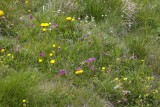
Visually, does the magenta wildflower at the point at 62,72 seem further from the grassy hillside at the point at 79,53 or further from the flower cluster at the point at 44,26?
the flower cluster at the point at 44,26

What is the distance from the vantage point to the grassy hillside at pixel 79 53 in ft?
13.1

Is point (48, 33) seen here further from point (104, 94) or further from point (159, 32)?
point (159, 32)

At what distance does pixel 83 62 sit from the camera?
4.55 m

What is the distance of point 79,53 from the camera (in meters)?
4.76

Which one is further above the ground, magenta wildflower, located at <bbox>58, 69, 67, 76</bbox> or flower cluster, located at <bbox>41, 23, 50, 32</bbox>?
flower cluster, located at <bbox>41, 23, 50, 32</bbox>

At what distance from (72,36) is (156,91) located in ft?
5.01

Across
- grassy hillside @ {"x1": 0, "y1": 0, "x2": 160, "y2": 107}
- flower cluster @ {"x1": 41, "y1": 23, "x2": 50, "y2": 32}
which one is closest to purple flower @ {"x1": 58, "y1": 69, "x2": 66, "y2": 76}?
grassy hillside @ {"x1": 0, "y1": 0, "x2": 160, "y2": 107}

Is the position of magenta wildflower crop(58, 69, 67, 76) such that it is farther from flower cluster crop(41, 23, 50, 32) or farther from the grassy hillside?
flower cluster crop(41, 23, 50, 32)

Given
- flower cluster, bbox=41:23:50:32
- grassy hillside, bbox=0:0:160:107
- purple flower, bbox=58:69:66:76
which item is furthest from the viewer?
flower cluster, bbox=41:23:50:32

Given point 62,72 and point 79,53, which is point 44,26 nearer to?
point 79,53

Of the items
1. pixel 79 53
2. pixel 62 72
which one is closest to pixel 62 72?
pixel 62 72

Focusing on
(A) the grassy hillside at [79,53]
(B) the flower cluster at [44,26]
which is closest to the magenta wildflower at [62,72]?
(A) the grassy hillside at [79,53]

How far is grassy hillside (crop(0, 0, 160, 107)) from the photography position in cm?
398

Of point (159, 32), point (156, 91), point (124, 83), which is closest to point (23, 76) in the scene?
point (124, 83)
